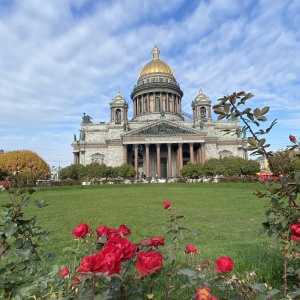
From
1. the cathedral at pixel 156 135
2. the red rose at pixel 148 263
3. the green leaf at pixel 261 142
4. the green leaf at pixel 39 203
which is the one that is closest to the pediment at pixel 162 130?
the cathedral at pixel 156 135

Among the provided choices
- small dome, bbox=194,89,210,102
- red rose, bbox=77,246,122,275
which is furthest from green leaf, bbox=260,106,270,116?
small dome, bbox=194,89,210,102

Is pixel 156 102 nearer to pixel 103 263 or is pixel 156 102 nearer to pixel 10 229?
pixel 10 229

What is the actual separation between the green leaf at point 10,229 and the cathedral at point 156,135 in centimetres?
5267

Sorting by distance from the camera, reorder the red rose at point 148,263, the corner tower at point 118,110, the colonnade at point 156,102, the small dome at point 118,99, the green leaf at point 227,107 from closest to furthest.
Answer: the red rose at point 148,263 < the green leaf at point 227,107 < the corner tower at point 118,110 < the small dome at point 118,99 < the colonnade at point 156,102

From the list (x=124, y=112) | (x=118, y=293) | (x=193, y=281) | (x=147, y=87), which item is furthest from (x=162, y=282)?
(x=147, y=87)

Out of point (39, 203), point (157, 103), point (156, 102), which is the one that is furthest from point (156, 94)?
point (39, 203)

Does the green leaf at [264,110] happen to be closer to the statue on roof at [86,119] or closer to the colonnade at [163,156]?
the colonnade at [163,156]

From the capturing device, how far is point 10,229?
7.16 feet

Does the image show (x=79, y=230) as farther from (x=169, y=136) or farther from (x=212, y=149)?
(x=212, y=149)

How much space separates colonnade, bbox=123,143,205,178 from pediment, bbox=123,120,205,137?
214 centimetres

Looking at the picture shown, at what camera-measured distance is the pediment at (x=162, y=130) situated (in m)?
56.4

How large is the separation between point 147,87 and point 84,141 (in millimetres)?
21015

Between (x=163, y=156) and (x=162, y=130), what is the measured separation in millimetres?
7524

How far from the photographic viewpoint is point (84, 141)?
6362 centimetres
